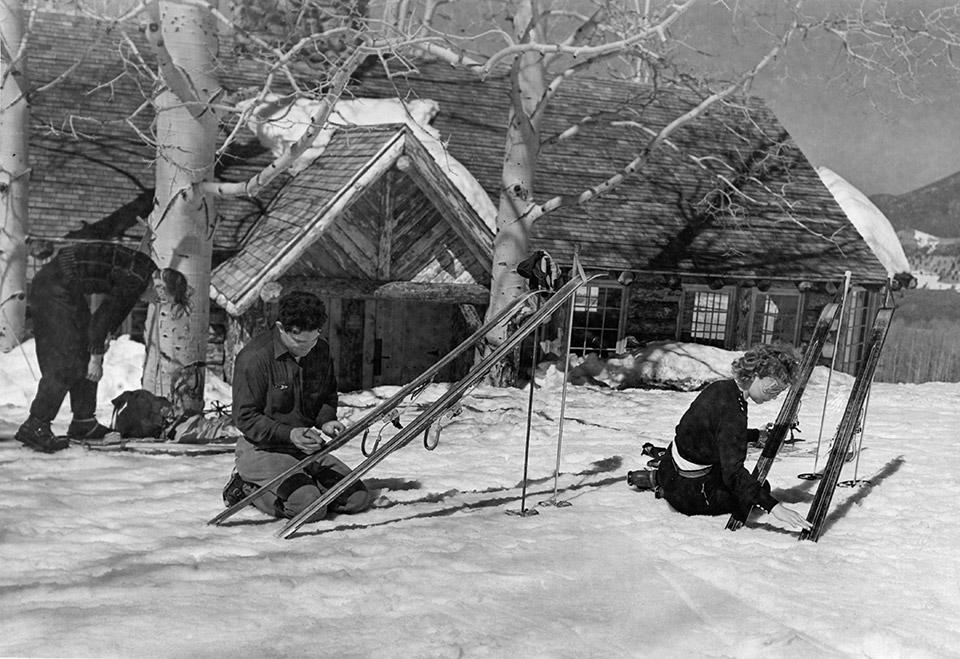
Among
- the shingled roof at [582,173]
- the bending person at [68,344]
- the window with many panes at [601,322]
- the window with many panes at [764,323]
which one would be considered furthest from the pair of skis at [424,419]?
the window with many panes at [764,323]

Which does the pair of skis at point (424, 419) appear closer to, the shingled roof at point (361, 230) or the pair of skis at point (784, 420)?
the pair of skis at point (784, 420)

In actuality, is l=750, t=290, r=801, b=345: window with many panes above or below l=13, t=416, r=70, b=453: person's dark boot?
above

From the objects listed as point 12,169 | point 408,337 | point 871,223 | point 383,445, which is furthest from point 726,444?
point 871,223

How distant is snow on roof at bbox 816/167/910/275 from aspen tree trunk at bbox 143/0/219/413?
36.3ft

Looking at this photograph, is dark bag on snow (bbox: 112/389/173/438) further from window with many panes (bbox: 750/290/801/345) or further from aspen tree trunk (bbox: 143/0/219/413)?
window with many panes (bbox: 750/290/801/345)

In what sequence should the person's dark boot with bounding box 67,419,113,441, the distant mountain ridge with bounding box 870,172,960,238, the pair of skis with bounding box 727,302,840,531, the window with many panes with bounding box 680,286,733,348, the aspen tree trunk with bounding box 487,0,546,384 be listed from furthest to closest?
the window with many panes with bounding box 680,286,733,348, the distant mountain ridge with bounding box 870,172,960,238, the aspen tree trunk with bounding box 487,0,546,384, the person's dark boot with bounding box 67,419,113,441, the pair of skis with bounding box 727,302,840,531

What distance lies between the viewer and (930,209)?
14391 millimetres

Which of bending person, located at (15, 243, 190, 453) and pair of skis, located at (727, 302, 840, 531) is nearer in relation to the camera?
pair of skis, located at (727, 302, 840, 531)

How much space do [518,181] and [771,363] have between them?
6.31m

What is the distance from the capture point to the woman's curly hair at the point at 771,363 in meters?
5.40

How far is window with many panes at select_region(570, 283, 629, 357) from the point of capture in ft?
45.7

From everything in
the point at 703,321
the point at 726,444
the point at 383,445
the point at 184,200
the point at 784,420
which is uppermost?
the point at 184,200

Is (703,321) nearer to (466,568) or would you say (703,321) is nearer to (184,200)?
(184,200)

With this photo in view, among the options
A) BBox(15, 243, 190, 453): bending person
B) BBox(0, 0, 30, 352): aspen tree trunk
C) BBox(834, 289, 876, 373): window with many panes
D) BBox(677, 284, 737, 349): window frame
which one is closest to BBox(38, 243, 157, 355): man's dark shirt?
BBox(15, 243, 190, 453): bending person
